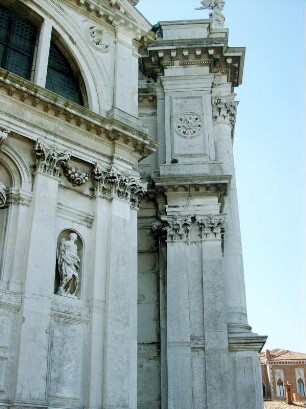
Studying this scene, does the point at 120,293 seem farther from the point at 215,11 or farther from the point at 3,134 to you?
the point at 215,11

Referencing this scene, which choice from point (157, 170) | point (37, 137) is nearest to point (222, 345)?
point (157, 170)

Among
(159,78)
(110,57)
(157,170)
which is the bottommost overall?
(157,170)

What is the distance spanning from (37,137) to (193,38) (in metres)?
9.42

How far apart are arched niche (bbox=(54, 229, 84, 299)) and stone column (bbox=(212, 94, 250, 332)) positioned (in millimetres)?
5440

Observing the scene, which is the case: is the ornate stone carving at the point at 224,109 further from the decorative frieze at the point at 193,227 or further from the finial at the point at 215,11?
the decorative frieze at the point at 193,227

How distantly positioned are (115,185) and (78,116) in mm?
2002

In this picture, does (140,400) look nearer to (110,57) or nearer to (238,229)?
(238,229)

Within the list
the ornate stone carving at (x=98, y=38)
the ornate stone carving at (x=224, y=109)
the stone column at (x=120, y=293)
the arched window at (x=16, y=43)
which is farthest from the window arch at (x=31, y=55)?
the ornate stone carving at (x=224, y=109)

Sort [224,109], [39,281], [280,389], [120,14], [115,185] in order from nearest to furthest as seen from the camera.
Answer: [39,281] < [115,185] < [120,14] < [224,109] < [280,389]

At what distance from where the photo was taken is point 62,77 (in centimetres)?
1683

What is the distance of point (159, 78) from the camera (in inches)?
838

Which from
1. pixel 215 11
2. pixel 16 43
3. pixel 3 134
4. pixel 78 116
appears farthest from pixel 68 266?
pixel 215 11

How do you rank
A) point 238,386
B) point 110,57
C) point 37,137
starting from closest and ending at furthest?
point 37,137
point 238,386
point 110,57

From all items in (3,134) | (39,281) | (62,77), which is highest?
(62,77)
